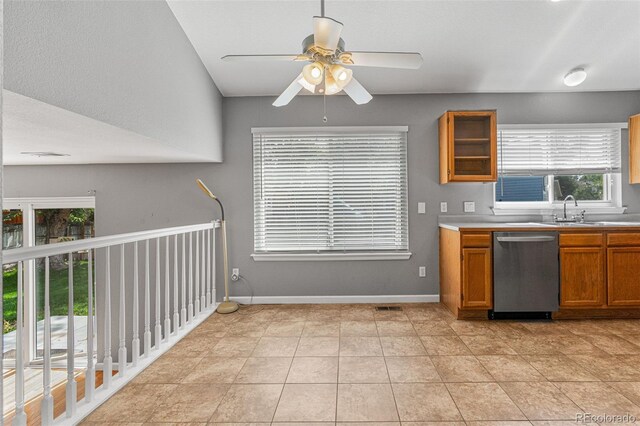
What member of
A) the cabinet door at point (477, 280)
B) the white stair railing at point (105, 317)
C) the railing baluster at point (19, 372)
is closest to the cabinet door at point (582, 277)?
the cabinet door at point (477, 280)

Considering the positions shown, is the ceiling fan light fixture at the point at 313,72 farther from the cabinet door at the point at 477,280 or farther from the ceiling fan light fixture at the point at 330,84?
the cabinet door at the point at 477,280

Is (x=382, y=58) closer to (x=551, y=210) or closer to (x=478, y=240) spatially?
(x=478, y=240)

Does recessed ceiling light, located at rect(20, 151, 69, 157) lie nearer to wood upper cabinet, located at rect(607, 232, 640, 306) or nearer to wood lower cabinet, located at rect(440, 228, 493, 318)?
wood lower cabinet, located at rect(440, 228, 493, 318)

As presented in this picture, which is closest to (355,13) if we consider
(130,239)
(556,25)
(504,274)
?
(556,25)

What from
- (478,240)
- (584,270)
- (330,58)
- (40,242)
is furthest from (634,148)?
(40,242)

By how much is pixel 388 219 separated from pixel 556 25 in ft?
7.94

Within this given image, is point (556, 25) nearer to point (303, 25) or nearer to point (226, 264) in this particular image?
point (303, 25)

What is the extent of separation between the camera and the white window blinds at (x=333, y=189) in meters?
4.15

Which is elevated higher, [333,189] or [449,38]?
[449,38]

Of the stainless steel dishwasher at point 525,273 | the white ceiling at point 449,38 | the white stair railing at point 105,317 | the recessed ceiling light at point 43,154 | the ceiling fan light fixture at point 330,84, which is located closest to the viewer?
the white stair railing at point 105,317

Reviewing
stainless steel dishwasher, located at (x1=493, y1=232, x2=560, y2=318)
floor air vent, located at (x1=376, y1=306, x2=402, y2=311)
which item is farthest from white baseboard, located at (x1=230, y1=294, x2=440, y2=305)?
stainless steel dishwasher, located at (x1=493, y1=232, x2=560, y2=318)

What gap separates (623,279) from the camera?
3428mm

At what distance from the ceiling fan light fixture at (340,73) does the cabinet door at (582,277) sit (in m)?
2.82

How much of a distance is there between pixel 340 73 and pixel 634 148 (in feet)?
12.8
